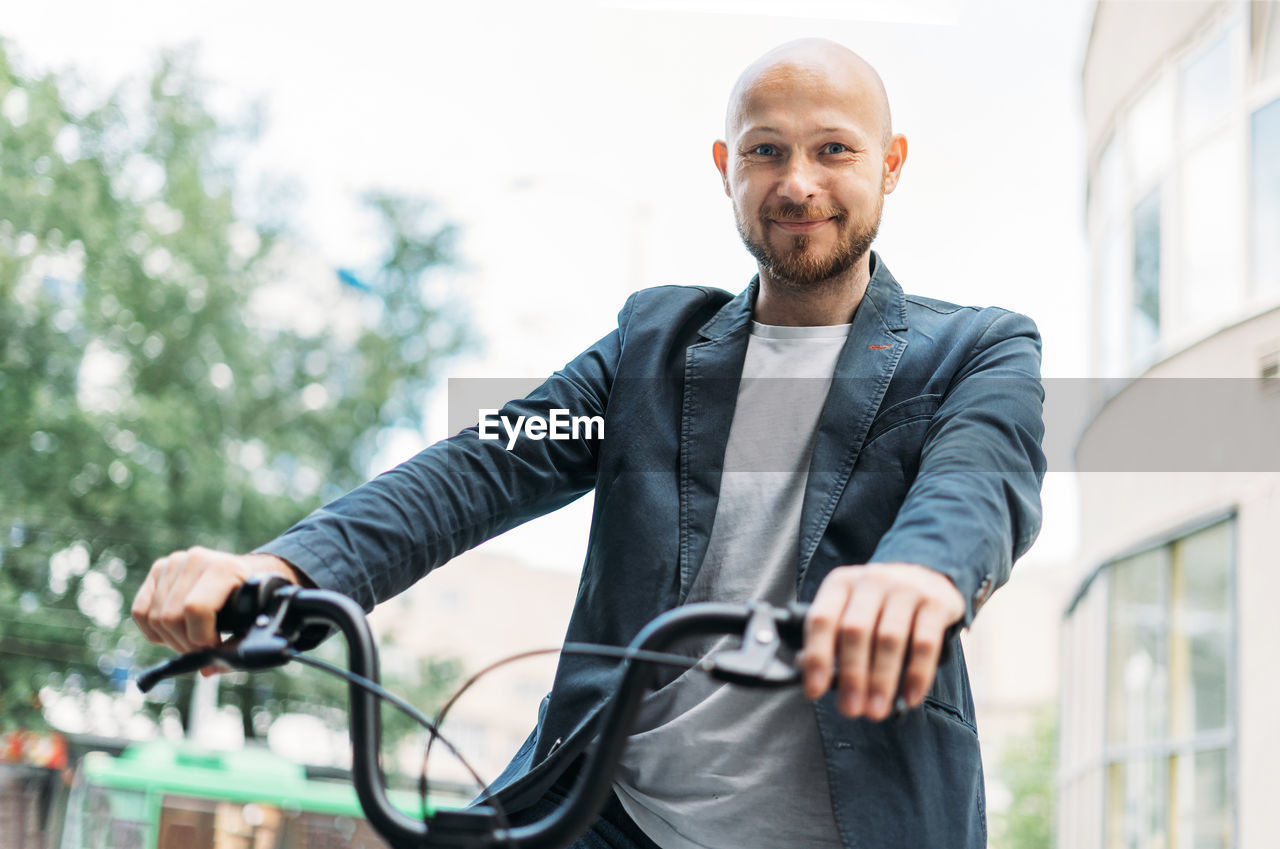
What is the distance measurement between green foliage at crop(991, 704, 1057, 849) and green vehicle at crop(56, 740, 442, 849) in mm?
28846

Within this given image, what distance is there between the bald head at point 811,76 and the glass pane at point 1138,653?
9.30m

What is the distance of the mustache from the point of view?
172 centimetres

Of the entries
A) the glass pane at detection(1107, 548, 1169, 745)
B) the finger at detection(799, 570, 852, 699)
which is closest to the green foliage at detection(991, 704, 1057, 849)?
the glass pane at detection(1107, 548, 1169, 745)

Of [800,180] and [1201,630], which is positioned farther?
[1201,630]

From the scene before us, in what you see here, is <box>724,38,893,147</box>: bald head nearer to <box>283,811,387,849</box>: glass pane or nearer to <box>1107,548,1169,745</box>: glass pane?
<box>1107,548,1169,745</box>: glass pane

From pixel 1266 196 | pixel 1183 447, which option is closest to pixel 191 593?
pixel 1266 196

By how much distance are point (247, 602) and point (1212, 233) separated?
9580mm

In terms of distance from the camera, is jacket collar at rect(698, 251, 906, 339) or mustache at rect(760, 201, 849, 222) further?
jacket collar at rect(698, 251, 906, 339)

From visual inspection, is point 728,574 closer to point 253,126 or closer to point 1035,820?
point 253,126

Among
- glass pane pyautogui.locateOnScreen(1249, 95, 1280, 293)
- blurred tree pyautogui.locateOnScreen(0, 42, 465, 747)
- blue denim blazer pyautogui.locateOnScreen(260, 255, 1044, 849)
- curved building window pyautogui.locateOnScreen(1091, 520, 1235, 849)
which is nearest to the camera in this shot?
blue denim blazer pyautogui.locateOnScreen(260, 255, 1044, 849)

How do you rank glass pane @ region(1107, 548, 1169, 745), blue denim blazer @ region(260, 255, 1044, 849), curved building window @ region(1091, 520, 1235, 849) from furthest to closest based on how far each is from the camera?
glass pane @ region(1107, 548, 1169, 745) → curved building window @ region(1091, 520, 1235, 849) → blue denim blazer @ region(260, 255, 1044, 849)

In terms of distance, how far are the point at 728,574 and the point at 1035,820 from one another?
40.2m

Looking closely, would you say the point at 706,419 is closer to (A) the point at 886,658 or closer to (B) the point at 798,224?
(B) the point at 798,224

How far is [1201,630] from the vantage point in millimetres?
9430
